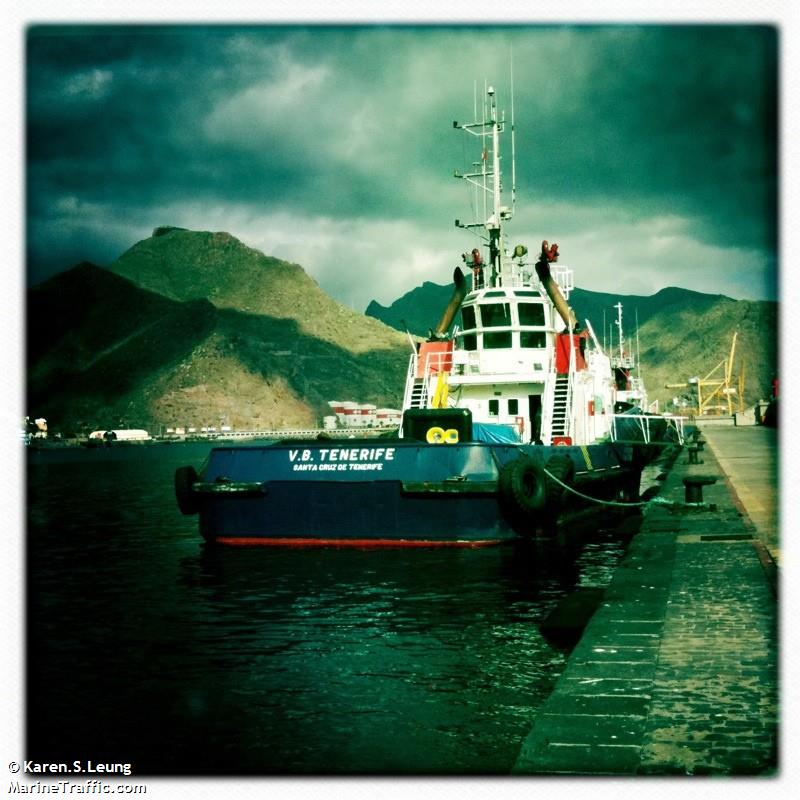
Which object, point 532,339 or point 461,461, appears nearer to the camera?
point 461,461

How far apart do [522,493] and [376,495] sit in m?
2.63

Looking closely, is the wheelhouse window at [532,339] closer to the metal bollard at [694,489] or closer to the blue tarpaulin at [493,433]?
the blue tarpaulin at [493,433]

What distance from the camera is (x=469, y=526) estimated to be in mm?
16484

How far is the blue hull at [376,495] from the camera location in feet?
53.8

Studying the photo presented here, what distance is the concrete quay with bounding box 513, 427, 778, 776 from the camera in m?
5.42

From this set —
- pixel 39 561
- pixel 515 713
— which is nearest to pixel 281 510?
pixel 39 561

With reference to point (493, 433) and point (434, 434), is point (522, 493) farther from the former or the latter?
point (493, 433)

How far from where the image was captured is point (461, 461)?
16484 mm

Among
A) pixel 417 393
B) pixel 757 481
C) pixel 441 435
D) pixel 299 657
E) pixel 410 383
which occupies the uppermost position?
pixel 410 383

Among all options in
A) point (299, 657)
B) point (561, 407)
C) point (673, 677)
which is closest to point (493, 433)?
point (561, 407)

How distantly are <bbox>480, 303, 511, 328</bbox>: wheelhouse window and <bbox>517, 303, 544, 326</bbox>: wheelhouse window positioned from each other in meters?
0.32

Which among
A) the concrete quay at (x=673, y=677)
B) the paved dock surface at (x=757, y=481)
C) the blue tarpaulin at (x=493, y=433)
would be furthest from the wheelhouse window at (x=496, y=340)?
the concrete quay at (x=673, y=677)

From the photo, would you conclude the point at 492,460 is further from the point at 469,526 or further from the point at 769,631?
the point at 769,631
